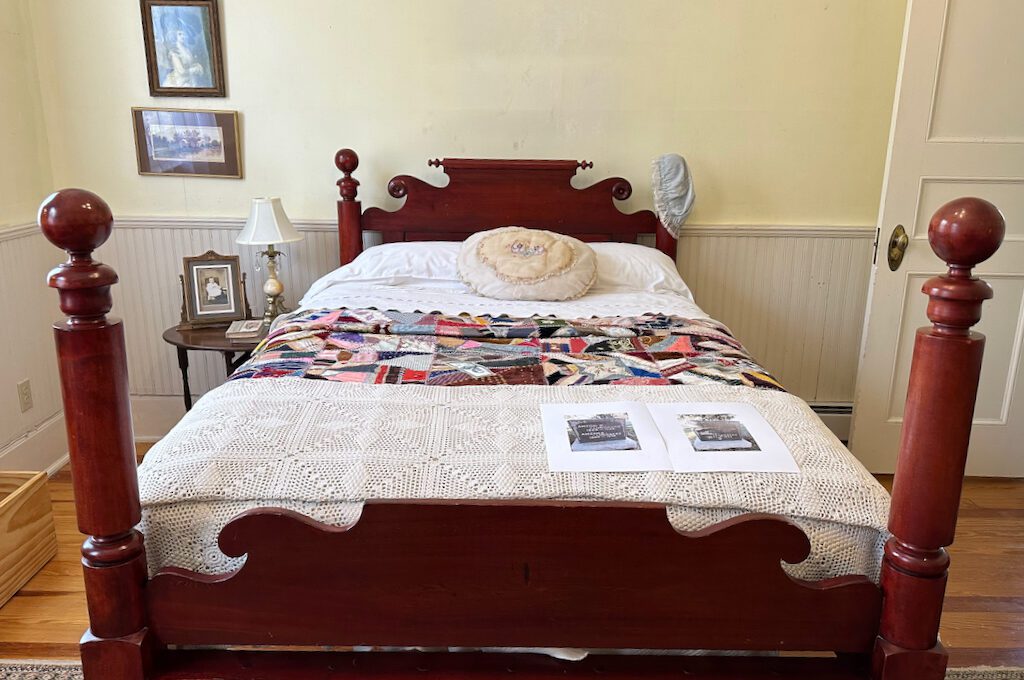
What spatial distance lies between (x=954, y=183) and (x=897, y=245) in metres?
0.28

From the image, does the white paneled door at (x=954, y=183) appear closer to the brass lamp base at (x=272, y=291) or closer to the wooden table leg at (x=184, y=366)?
the brass lamp base at (x=272, y=291)

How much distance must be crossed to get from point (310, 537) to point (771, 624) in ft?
2.41

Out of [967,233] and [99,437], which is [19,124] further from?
[967,233]

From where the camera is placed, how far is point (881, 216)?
2707 mm

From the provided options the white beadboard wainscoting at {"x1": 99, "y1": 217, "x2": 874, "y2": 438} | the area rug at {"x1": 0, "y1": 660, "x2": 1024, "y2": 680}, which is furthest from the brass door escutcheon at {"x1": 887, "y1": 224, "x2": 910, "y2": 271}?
the area rug at {"x1": 0, "y1": 660, "x2": 1024, "y2": 680}

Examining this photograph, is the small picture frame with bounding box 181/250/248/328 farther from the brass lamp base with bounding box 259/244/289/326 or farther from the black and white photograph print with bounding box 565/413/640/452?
the black and white photograph print with bounding box 565/413/640/452

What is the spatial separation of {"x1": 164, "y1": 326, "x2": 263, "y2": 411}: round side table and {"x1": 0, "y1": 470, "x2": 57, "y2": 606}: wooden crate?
0.62 metres

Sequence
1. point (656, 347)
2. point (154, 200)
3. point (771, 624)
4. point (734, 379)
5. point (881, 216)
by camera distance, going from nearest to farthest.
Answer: point (771, 624) < point (734, 379) < point (656, 347) < point (881, 216) < point (154, 200)

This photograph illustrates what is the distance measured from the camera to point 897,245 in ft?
8.89

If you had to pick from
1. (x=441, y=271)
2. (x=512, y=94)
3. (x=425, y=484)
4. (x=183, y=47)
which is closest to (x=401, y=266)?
(x=441, y=271)

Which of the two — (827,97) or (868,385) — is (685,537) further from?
(827,97)

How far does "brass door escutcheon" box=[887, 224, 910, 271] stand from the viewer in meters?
2.70

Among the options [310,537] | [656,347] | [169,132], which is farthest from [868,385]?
[169,132]

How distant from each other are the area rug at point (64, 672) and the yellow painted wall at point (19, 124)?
159 centimetres
